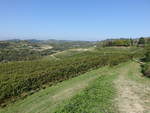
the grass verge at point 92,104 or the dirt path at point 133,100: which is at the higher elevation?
the grass verge at point 92,104

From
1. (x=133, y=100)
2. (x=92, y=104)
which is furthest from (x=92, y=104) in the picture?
(x=133, y=100)

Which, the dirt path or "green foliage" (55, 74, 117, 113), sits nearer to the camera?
"green foliage" (55, 74, 117, 113)

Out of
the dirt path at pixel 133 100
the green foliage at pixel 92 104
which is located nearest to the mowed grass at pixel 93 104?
the green foliage at pixel 92 104

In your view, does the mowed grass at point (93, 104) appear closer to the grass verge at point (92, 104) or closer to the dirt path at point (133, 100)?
the grass verge at point (92, 104)

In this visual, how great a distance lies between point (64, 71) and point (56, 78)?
2563 mm

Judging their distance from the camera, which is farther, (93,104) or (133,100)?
(133,100)

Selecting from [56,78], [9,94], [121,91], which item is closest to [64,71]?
[56,78]

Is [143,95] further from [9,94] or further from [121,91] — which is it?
[9,94]

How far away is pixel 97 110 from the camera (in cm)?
876

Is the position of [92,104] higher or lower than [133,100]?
higher

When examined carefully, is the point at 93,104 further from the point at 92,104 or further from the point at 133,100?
the point at 133,100

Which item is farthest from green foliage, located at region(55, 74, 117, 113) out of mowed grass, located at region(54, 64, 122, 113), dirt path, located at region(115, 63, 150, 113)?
dirt path, located at region(115, 63, 150, 113)

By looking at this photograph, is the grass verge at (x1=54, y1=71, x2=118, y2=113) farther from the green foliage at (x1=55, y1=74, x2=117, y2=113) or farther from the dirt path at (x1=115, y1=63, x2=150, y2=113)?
the dirt path at (x1=115, y1=63, x2=150, y2=113)

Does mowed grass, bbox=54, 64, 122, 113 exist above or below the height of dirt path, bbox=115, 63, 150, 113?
above
